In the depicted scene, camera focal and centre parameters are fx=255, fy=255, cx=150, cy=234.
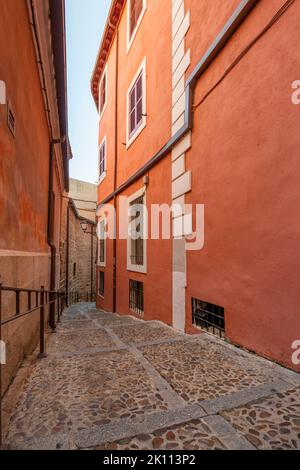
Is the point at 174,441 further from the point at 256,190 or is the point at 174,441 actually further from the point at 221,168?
the point at 221,168

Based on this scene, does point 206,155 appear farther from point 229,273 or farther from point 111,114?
point 111,114

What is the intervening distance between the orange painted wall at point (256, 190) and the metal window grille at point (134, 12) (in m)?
5.17

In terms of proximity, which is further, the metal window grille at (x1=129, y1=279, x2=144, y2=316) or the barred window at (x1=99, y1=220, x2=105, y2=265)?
the barred window at (x1=99, y1=220, x2=105, y2=265)

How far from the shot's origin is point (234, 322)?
327 centimetres

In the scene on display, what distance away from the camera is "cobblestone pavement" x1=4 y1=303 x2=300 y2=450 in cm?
160

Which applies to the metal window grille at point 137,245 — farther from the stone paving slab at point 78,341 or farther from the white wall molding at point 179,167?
the stone paving slab at point 78,341

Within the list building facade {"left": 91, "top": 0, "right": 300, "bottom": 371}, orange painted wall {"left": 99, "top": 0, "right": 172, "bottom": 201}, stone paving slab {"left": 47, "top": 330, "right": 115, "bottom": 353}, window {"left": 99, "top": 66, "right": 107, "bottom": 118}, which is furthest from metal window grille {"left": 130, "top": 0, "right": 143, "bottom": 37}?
stone paving slab {"left": 47, "top": 330, "right": 115, "bottom": 353}

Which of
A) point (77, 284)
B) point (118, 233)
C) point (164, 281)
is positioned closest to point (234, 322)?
point (164, 281)

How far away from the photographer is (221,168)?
12.0 ft

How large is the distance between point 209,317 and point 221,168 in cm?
224

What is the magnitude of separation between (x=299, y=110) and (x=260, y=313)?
217cm

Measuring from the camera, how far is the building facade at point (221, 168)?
269cm

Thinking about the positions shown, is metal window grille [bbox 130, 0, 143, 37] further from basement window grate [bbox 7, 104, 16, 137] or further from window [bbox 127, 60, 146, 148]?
basement window grate [bbox 7, 104, 16, 137]

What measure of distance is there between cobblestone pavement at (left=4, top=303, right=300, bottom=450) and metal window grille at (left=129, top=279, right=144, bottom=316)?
3665mm
